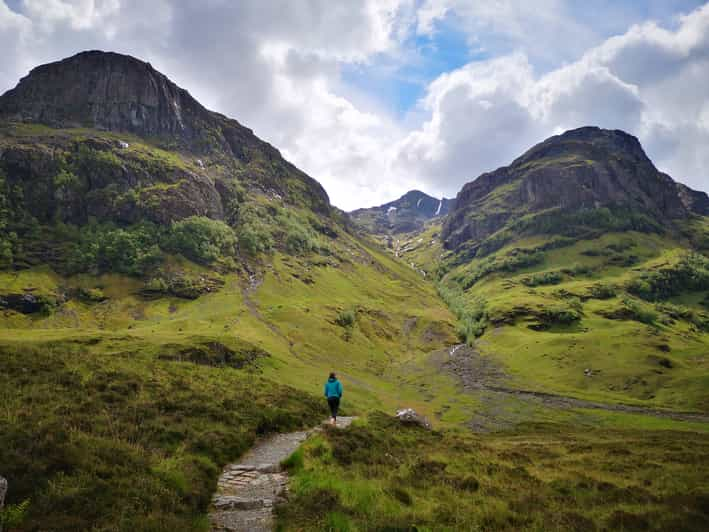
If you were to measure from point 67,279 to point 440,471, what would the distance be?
520 ft

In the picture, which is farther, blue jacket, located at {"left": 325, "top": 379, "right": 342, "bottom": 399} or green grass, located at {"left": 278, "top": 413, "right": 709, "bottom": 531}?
blue jacket, located at {"left": 325, "top": 379, "right": 342, "bottom": 399}

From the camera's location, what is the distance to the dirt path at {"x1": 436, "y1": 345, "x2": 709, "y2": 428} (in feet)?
303

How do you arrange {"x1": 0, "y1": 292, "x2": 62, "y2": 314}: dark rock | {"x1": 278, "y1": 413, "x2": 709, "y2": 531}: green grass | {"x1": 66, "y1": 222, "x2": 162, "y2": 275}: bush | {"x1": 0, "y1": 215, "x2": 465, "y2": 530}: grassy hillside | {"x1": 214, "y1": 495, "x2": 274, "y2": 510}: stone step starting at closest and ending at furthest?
{"x1": 0, "y1": 215, "x2": 465, "y2": 530}: grassy hillside < {"x1": 278, "y1": 413, "x2": 709, "y2": 531}: green grass < {"x1": 214, "y1": 495, "x2": 274, "y2": 510}: stone step < {"x1": 0, "y1": 292, "x2": 62, "y2": 314}: dark rock < {"x1": 66, "y1": 222, "x2": 162, "y2": 275}: bush

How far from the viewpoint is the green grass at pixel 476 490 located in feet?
39.5

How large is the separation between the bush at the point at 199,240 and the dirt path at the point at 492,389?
112 m

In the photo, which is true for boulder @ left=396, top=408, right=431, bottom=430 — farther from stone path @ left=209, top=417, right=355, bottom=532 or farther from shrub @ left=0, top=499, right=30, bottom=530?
shrub @ left=0, top=499, right=30, bottom=530

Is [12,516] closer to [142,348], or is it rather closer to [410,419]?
[410,419]

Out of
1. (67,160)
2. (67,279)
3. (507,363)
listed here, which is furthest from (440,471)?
(67,160)

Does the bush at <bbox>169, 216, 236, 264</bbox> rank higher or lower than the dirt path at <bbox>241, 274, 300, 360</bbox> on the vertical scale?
higher

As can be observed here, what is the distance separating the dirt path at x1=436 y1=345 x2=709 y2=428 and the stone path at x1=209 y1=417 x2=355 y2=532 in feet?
242

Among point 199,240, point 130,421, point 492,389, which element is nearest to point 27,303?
point 199,240

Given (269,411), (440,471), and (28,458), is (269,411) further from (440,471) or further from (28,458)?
(28,458)

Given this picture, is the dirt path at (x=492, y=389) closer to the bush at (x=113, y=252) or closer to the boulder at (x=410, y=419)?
the boulder at (x=410, y=419)

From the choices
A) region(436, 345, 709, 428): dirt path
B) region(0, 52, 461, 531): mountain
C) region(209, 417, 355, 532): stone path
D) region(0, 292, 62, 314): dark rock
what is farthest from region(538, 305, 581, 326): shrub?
region(0, 292, 62, 314): dark rock
